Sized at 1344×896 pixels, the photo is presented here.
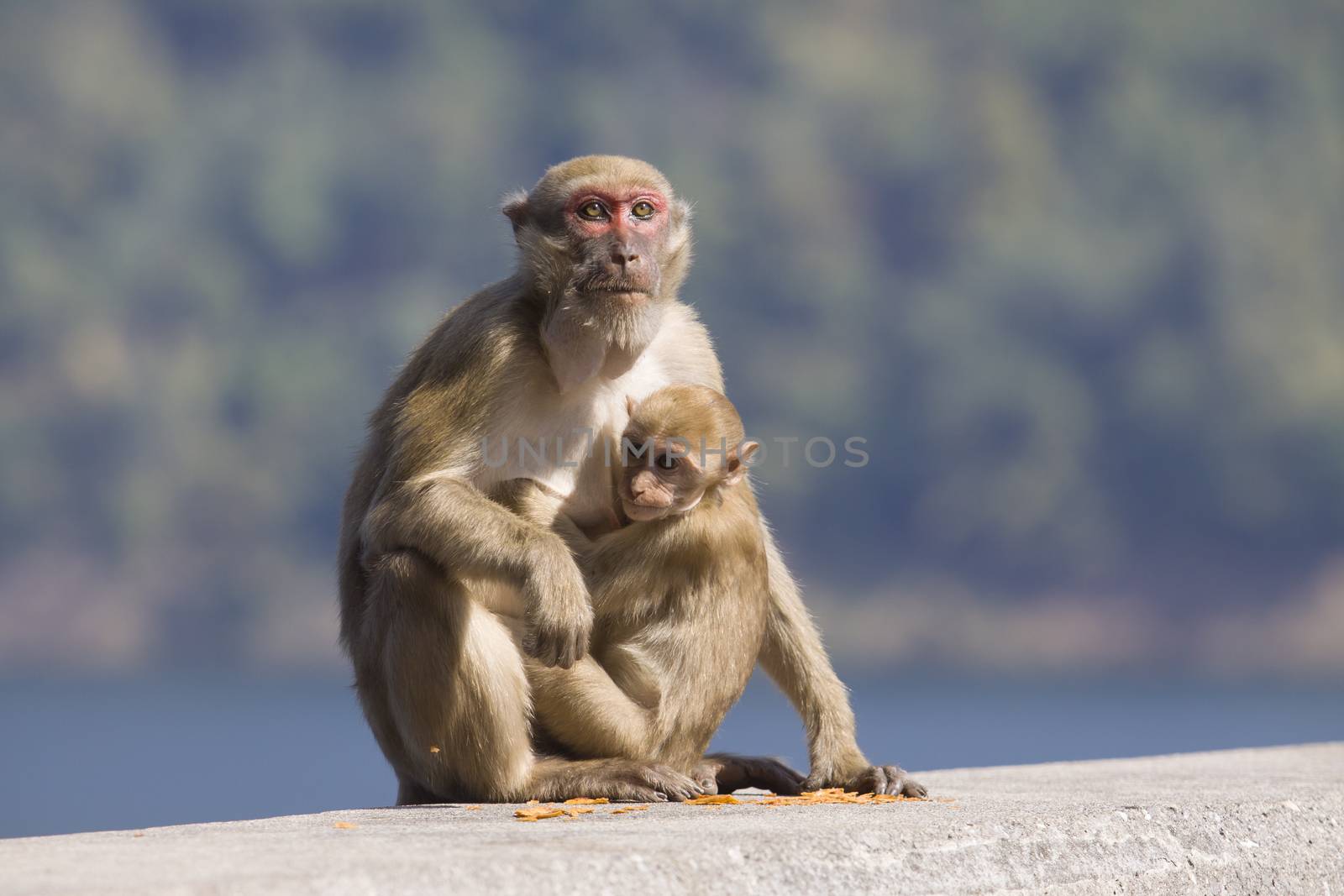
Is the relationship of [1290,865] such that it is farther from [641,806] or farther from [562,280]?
[562,280]

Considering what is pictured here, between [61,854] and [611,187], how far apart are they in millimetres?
2508

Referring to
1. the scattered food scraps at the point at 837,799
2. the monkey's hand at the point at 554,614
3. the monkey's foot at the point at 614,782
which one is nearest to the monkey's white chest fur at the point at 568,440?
the monkey's hand at the point at 554,614

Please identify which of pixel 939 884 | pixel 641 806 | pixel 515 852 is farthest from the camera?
pixel 641 806

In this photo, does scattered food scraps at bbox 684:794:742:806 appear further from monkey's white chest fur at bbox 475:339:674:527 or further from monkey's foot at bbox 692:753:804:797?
monkey's white chest fur at bbox 475:339:674:527

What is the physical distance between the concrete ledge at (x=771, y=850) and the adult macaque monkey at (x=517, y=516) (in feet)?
0.89

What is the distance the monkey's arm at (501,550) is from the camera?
13.8 ft

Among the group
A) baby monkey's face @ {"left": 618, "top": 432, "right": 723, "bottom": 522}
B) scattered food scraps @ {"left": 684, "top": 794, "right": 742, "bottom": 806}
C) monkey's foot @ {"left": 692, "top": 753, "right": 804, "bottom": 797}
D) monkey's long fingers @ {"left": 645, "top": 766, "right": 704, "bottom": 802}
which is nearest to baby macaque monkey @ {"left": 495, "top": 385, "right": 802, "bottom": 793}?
baby monkey's face @ {"left": 618, "top": 432, "right": 723, "bottom": 522}

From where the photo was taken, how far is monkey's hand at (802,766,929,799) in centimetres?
465

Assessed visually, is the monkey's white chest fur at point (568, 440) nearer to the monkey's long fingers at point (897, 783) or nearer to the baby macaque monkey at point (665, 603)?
the baby macaque monkey at point (665, 603)

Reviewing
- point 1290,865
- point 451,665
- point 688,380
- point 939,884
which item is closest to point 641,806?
point 451,665

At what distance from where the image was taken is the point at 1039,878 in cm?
374

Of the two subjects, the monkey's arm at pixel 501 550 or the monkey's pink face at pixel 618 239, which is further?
the monkey's pink face at pixel 618 239

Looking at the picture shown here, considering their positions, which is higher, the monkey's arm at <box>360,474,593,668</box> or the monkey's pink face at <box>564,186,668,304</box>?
the monkey's pink face at <box>564,186,668,304</box>

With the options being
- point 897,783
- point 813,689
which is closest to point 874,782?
point 897,783
